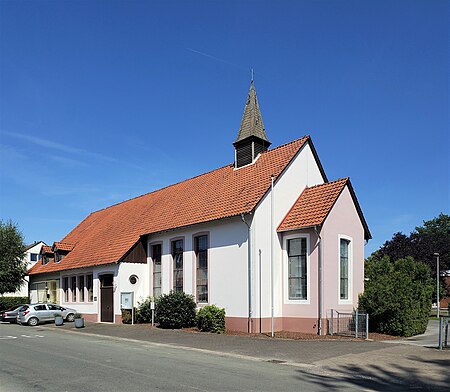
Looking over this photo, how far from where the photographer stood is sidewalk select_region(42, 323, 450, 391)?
1094cm

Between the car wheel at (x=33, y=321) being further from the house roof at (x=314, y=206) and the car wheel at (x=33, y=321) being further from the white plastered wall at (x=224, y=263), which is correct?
the house roof at (x=314, y=206)

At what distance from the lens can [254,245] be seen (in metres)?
21.0

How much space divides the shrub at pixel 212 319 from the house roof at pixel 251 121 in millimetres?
9628

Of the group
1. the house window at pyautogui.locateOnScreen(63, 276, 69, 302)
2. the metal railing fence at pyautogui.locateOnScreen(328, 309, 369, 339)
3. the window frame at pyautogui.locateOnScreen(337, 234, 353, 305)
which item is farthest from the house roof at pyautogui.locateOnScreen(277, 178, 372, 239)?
the house window at pyautogui.locateOnScreen(63, 276, 69, 302)

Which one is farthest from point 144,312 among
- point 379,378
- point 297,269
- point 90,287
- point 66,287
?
point 379,378

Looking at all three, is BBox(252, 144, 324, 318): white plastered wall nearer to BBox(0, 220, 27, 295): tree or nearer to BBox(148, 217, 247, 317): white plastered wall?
BBox(148, 217, 247, 317): white plastered wall

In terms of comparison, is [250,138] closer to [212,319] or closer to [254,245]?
[254,245]

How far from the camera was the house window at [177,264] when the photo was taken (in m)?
25.7

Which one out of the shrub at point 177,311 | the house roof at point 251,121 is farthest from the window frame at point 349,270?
the house roof at point 251,121

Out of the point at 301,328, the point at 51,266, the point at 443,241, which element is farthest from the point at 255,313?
the point at 443,241

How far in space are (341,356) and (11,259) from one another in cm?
3526

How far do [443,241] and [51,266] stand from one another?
44.8 m

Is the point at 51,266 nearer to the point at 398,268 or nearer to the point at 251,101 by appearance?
the point at 251,101

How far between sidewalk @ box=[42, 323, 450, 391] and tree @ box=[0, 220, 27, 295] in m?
24.0
